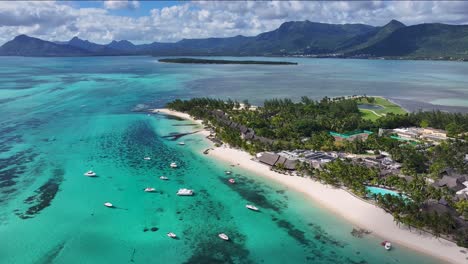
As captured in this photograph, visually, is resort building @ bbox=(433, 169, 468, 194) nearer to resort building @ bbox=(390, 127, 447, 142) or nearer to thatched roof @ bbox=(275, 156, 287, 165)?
thatched roof @ bbox=(275, 156, 287, 165)

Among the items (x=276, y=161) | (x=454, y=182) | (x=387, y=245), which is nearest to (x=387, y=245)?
(x=387, y=245)

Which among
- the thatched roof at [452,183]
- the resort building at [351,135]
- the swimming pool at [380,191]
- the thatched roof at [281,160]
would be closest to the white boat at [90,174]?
the thatched roof at [281,160]

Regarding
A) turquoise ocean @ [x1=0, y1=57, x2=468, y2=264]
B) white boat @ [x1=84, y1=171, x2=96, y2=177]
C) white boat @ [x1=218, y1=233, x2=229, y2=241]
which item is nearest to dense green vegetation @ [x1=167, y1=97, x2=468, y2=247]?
turquoise ocean @ [x1=0, y1=57, x2=468, y2=264]

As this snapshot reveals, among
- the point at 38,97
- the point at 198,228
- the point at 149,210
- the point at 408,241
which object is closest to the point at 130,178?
the point at 149,210

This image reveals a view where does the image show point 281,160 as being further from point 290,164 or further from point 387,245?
point 387,245

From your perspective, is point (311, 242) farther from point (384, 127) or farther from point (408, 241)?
point (384, 127)

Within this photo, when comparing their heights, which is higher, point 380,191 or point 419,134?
point 419,134

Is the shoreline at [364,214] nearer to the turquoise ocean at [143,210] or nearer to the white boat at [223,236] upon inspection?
the turquoise ocean at [143,210]
